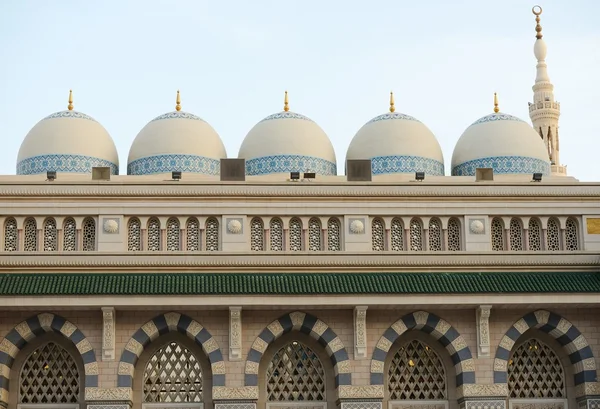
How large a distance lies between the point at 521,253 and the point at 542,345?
7.61 feet

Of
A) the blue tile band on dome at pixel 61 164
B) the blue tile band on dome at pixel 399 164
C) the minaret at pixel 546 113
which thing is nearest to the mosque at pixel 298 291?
the blue tile band on dome at pixel 61 164

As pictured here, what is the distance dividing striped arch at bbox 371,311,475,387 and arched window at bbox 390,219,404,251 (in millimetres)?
2129

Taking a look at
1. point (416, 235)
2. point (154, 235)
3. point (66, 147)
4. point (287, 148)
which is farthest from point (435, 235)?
point (66, 147)

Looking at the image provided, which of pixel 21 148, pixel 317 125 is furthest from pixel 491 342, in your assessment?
pixel 21 148

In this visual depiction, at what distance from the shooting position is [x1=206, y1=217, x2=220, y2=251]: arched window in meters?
27.0

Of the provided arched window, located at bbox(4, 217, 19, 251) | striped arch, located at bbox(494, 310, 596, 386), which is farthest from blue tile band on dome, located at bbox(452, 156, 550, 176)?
arched window, located at bbox(4, 217, 19, 251)

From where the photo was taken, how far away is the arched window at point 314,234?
89.4 ft

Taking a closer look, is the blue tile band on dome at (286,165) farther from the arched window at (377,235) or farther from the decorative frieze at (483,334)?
the decorative frieze at (483,334)

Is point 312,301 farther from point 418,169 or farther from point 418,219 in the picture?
point 418,169

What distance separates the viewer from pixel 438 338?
26125 mm

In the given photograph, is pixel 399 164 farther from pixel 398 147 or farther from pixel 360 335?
pixel 360 335

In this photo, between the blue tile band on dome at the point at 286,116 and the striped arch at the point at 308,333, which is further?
the blue tile band on dome at the point at 286,116

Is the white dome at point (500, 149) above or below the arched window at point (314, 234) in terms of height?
above

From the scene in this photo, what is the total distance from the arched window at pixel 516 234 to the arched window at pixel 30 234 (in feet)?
39.2
